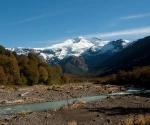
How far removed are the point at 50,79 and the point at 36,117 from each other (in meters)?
96.3

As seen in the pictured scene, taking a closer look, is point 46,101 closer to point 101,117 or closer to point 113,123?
point 101,117

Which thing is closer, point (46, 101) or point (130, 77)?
point (46, 101)

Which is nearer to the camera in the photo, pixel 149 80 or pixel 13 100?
pixel 13 100

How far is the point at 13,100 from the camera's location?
2564 inches

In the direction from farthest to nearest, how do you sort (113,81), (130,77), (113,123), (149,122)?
(113,81) → (130,77) → (113,123) → (149,122)

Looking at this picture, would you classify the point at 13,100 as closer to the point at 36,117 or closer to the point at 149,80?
the point at 36,117

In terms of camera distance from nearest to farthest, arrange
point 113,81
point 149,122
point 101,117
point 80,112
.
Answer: point 149,122 < point 101,117 < point 80,112 < point 113,81

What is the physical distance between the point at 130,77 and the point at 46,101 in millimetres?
104652

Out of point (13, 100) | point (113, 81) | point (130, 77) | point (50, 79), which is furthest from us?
point (113, 81)

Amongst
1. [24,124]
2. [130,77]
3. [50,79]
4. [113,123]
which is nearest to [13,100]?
[24,124]

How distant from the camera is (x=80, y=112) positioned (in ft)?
129

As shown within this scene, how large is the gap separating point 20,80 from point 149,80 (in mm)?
62234

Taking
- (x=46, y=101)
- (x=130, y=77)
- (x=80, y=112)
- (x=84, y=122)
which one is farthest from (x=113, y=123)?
(x=130, y=77)

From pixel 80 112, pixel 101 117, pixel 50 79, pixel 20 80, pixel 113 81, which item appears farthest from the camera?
pixel 113 81
